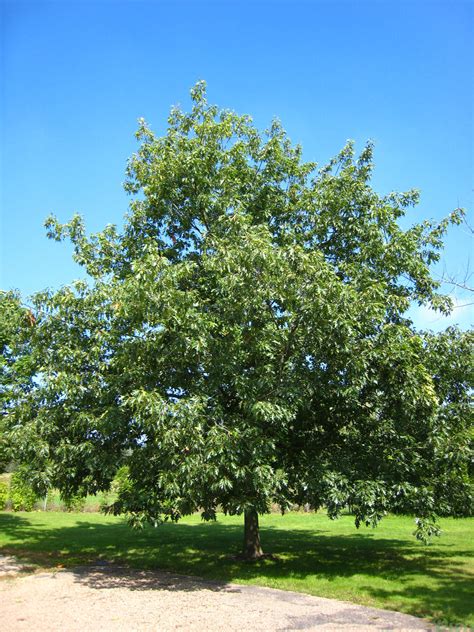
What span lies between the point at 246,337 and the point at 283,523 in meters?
14.5

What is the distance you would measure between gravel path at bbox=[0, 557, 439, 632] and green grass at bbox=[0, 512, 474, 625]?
620mm

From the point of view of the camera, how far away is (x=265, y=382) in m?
8.47

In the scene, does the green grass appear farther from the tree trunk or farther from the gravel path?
the gravel path

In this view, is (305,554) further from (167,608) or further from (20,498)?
(20,498)

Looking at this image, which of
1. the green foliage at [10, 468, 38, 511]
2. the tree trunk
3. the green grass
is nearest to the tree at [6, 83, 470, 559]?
the green grass

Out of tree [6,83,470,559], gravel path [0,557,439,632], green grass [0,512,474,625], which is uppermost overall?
Result: tree [6,83,470,559]

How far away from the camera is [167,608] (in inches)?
319

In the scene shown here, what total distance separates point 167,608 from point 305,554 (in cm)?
595

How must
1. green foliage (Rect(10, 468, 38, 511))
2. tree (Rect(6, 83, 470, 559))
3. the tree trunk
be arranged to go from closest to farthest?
tree (Rect(6, 83, 470, 559)) → the tree trunk → green foliage (Rect(10, 468, 38, 511))

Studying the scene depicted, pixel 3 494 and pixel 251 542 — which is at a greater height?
pixel 3 494

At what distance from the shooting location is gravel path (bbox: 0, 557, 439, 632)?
7.18 meters

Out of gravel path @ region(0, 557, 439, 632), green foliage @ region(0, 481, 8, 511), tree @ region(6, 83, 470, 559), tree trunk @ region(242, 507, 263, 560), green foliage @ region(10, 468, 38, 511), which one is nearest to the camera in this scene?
gravel path @ region(0, 557, 439, 632)

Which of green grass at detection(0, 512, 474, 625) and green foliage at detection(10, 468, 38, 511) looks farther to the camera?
green foliage at detection(10, 468, 38, 511)

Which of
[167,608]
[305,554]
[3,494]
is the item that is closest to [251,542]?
[305,554]
